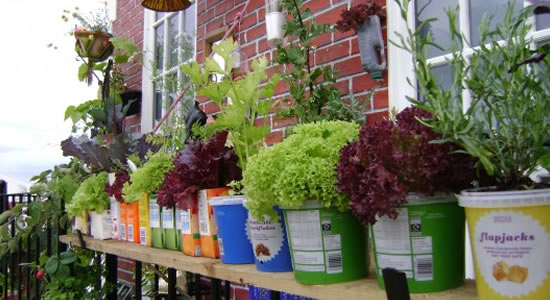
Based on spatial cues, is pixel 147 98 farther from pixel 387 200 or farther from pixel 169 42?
pixel 387 200

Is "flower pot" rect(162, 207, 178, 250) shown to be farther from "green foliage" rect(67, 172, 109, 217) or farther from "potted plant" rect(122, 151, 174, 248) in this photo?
"green foliage" rect(67, 172, 109, 217)

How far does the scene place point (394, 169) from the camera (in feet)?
2.64

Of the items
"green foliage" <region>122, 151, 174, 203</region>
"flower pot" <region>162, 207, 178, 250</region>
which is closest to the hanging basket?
"green foliage" <region>122, 151, 174, 203</region>

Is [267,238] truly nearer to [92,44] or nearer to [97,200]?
[97,200]

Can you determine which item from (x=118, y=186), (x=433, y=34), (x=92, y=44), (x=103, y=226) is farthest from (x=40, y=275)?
(x=433, y=34)

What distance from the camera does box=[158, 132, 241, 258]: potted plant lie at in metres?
1.37

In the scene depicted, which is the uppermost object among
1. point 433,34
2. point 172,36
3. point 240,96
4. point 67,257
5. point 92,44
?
point 172,36

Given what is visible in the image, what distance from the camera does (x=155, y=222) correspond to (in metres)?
1.68

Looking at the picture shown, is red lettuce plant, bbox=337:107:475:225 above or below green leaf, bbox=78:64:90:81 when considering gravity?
below

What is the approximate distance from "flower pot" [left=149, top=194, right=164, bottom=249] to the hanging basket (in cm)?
190

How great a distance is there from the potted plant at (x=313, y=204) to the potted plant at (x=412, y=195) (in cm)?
8

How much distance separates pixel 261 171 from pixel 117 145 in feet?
4.36

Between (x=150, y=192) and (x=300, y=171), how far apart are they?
88 cm

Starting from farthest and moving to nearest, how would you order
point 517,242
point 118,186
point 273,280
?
1. point 118,186
2. point 273,280
3. point 517,242
